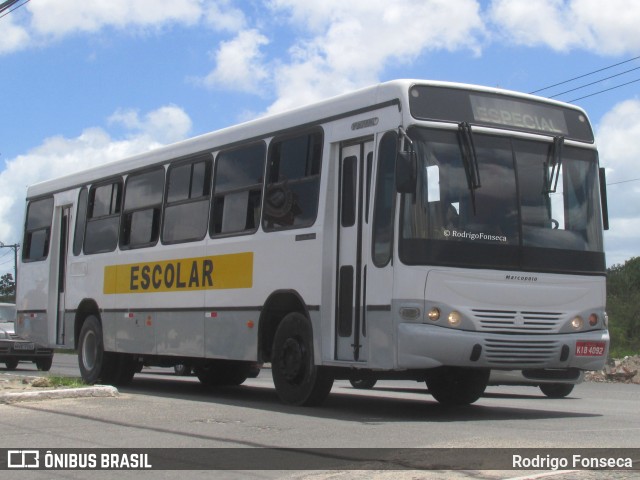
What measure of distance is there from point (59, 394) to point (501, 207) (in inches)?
227

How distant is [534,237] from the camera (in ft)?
37.8

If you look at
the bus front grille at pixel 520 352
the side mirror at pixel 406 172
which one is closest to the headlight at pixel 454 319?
the bus front grille at pixel 520 352

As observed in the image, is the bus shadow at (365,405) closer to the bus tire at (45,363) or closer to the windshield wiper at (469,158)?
Answer: the windshield wiper at (469,158)

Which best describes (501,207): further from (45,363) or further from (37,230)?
(45,363)

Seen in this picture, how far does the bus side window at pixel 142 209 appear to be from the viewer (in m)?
15.9

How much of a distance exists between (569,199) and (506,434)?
10.5ft

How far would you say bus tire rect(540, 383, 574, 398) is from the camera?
661 inches

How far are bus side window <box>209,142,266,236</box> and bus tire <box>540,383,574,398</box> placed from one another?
19.4 ft

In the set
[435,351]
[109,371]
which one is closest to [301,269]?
[435,351]

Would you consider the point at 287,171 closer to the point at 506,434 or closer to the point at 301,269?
the point at 301,269

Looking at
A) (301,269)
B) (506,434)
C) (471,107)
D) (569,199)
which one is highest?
(471,107)

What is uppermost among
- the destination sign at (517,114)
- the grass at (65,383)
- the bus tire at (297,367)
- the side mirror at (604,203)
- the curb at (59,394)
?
the destination sign at (517,114)

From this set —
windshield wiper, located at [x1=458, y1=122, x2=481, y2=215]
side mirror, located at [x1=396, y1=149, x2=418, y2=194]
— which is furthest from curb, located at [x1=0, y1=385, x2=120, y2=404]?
windshield wiper, located at [x1=458, y1=122, x2=481, y2=215]

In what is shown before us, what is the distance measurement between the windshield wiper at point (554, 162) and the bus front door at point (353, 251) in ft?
6.44
